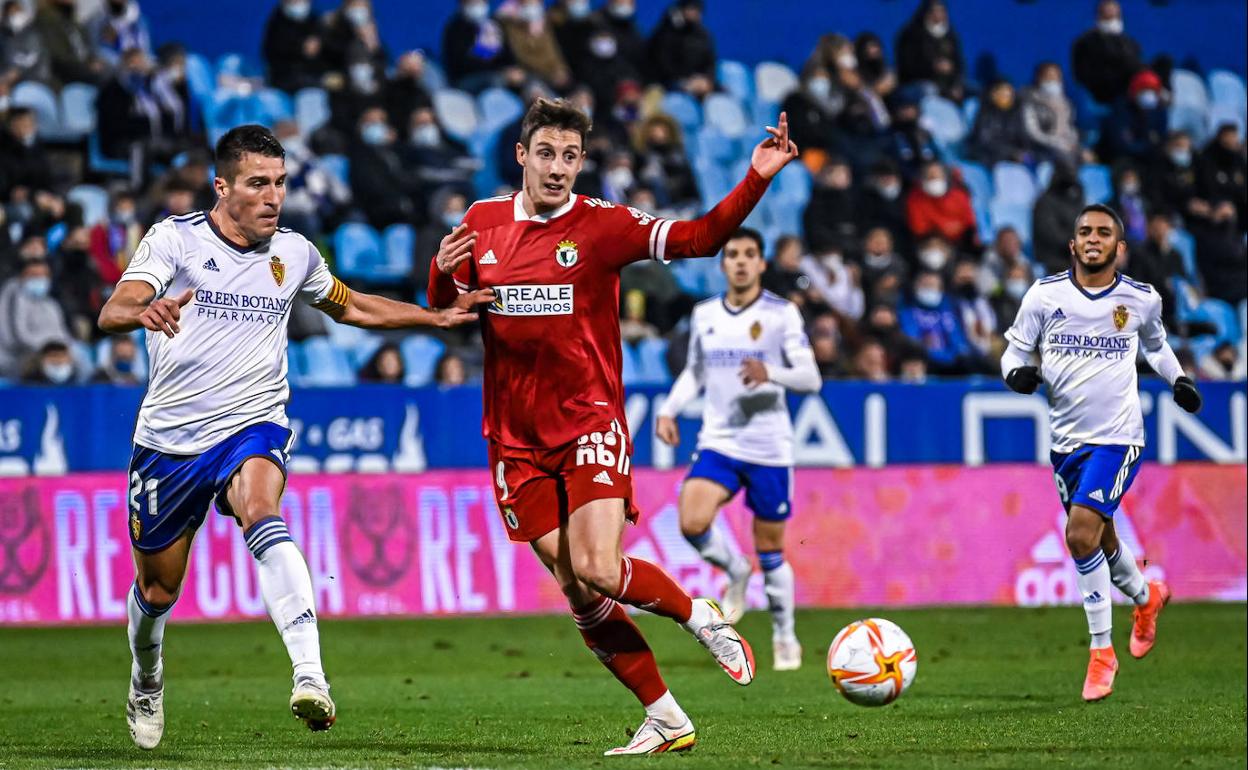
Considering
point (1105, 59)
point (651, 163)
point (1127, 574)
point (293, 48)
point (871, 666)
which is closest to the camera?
point (871, 666)

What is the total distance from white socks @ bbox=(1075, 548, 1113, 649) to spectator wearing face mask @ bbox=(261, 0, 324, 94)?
12.7 metres

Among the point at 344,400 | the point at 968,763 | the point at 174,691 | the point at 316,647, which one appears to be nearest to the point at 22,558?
the point at 344,400

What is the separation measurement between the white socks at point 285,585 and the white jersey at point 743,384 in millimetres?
5606

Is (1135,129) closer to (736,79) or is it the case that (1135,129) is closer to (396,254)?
(736,79)

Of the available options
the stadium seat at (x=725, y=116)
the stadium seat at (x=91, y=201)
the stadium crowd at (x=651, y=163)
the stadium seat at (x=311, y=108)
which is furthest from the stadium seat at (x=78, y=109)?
the stadium seat at (x=725, y=116)

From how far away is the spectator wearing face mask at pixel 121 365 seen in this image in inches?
635

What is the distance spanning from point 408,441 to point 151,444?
25.2 feet

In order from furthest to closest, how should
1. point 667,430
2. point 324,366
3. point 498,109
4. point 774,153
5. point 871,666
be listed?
point 498,109 → point 324,366 → point 667,430 → point 871,666 → point 774,153

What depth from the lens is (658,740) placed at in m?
7.37

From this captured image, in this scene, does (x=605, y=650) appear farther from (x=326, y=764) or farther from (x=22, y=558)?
(x=22, y=558)

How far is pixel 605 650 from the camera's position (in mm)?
7508

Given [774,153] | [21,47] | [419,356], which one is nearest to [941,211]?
[419,356]

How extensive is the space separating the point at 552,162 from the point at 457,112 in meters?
13.5

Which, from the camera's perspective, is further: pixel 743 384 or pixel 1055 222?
pixel 1055 222
